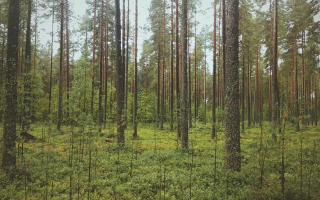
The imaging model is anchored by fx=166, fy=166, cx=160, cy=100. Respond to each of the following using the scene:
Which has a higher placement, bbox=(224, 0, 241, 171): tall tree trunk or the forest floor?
bbox=(224, 0, 241, 171): tall tree trunk

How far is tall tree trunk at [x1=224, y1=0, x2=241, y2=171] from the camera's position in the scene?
17.5 ft

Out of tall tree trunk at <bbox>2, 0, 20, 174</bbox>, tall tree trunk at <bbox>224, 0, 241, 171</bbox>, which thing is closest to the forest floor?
tall tree trunk at <bbox>224, 0, 241, 171</bbox>

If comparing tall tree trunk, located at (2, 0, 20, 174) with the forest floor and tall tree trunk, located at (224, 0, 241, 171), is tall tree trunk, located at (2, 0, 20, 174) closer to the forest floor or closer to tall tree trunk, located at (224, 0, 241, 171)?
the forest floor

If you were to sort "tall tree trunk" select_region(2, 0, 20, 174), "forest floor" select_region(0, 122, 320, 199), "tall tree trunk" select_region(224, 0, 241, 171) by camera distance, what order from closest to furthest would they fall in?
"forest floor" select_region(0, 122, 320, 199), "tall tree trunk" select_region(224, 0, 241, 171), "tall tree trunk" select_region(2, 0, 20, 174)

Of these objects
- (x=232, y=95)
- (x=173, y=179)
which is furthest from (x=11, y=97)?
(x=232, y=95)

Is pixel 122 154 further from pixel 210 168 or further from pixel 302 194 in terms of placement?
pixel 302 194

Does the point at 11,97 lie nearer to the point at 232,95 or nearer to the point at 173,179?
the point at 173,179

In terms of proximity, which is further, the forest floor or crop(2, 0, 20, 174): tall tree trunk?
crop(2, 0, 20, 174): tall tree trunk

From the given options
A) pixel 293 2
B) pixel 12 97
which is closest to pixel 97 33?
pixel 12 97

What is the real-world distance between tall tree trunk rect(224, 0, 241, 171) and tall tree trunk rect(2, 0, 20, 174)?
7.54 metres

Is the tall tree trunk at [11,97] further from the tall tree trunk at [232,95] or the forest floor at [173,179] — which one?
the tall tree trunk at [232,95]

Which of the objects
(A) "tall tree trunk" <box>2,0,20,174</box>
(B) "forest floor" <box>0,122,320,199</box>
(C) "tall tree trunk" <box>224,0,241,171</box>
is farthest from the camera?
(A) "tall tree trunk" <box>2,0,20,174</box>

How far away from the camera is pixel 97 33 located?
18844 mm

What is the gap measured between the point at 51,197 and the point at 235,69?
6824 mm
